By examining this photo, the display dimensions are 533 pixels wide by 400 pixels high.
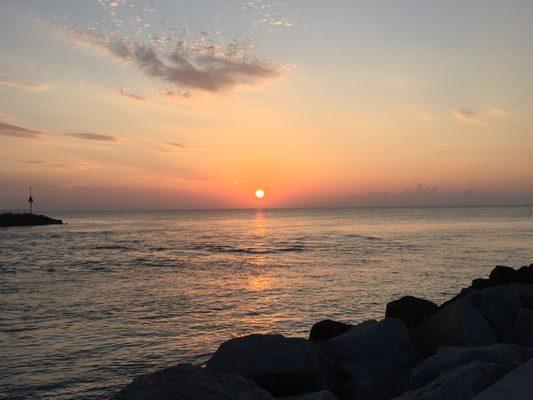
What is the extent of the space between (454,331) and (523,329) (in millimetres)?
1796

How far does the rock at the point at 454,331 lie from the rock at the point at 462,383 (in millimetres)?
2897

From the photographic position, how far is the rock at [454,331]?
28.4 ft

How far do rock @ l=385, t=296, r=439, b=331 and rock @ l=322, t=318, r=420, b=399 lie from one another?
7.33ft

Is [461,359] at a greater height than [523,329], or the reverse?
[461,359]

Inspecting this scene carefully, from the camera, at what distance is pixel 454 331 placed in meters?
8.73

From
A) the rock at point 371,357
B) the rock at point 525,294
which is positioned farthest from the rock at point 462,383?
the rock at point 525,294

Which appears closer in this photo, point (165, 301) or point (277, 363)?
point (277, 363)

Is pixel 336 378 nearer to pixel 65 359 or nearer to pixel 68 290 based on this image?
pixel 65 359

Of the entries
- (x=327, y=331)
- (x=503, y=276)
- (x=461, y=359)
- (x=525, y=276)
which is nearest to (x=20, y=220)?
(x=503, y=276)

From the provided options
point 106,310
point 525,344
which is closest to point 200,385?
point 525,344

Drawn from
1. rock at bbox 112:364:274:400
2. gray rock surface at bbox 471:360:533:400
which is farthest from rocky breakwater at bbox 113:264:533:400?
gray rock surface at bbox 471:360:533:400

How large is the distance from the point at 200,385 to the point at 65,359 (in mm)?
7268

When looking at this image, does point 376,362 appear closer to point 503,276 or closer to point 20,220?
point 503,276

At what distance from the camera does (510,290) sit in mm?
10555
